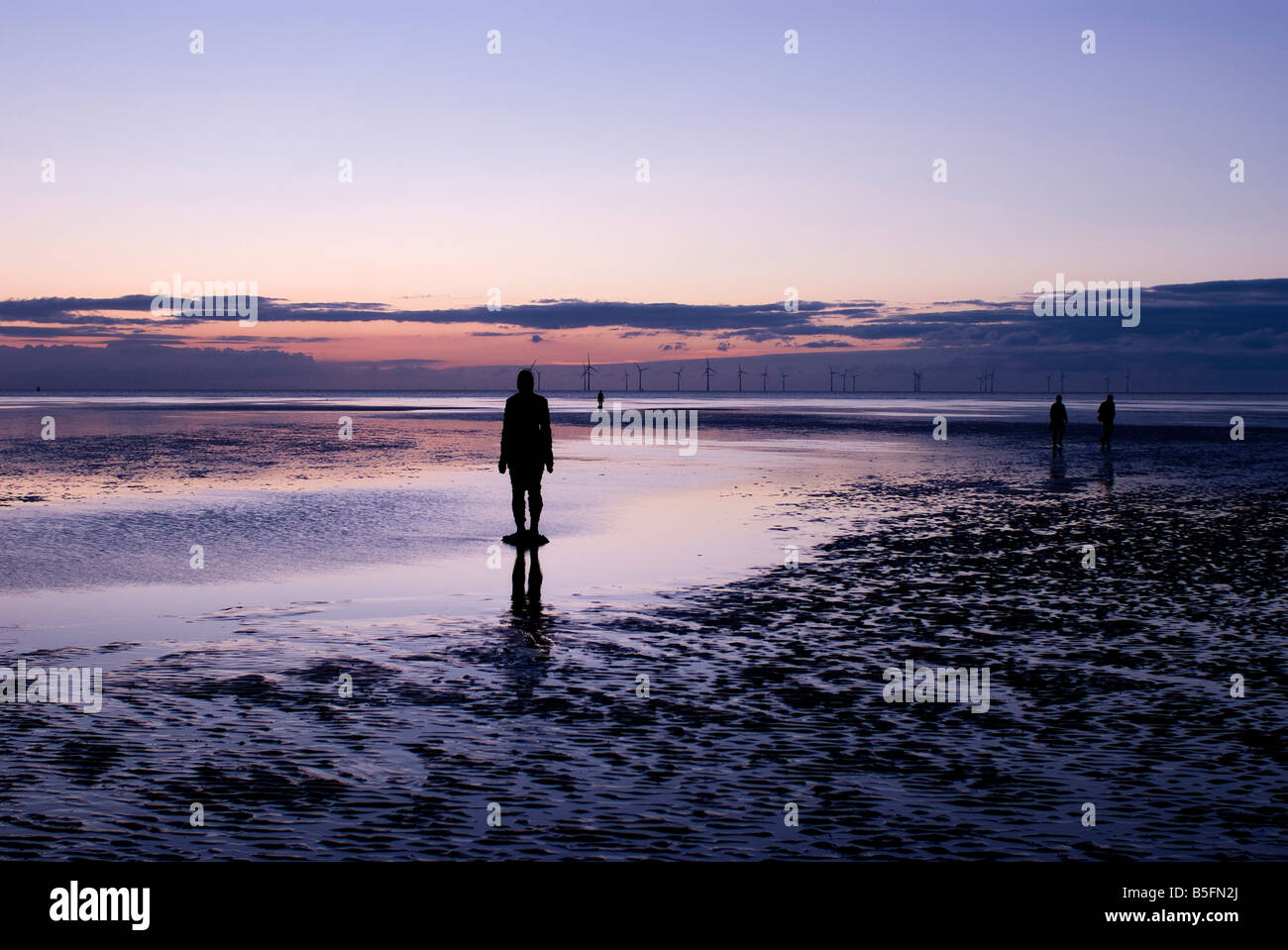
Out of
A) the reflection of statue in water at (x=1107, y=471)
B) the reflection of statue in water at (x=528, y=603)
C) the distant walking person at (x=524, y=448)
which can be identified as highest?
the distant walking person at (x=524, y=448)

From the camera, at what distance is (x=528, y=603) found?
38.7ft

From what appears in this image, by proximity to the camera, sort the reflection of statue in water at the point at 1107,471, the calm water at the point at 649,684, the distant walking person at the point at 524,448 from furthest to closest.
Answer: the reflection of statue in water at the point at 1107,471 → the distant walking person at the point at 524,448 → the calm water at the point at 649,684

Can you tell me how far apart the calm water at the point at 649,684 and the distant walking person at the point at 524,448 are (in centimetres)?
60

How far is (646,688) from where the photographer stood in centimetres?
823

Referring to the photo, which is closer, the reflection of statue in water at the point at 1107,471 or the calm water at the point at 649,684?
the calm water at the point at 649,684

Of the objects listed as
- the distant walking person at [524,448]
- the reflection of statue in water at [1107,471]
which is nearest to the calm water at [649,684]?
the distant walking person at [524,448]

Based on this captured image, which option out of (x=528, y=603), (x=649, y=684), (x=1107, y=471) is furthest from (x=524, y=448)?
(x=1107, y=471)

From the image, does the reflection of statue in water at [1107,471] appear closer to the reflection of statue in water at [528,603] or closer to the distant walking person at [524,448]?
the distant walking person at [524,448]

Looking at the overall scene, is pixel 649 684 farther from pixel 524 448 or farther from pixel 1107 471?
pixel 1107 471

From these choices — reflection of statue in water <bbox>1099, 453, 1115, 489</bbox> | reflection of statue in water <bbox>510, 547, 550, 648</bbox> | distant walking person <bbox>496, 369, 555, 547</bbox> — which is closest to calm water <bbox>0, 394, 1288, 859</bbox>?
reflection of statue in water <bbox>510, 547, 550, 648</bbox>

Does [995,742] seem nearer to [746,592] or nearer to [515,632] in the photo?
[515,632]

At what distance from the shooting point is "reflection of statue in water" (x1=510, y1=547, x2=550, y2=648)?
10289mm

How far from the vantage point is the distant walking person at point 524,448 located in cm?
1638
